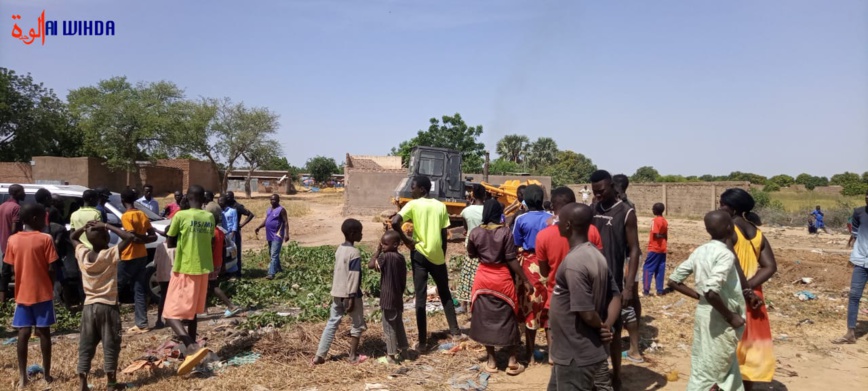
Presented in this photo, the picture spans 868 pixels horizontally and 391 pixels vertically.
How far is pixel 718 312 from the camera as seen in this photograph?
3955 millimetres

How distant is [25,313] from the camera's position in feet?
15.9

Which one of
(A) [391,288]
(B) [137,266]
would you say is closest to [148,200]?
(B) [137,266]

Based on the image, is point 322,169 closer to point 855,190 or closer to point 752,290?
point 855,190

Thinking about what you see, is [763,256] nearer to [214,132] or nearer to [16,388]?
[16,388]

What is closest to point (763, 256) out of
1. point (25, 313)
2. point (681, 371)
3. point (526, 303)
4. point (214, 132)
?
point (681, 371)

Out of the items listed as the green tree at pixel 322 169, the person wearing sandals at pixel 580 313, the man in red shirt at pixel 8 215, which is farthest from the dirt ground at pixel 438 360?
the green tree at pixel 322 169

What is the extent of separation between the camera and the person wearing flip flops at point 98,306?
464 cm

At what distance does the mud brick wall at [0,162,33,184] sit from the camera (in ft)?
104

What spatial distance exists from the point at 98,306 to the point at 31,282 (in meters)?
0.75

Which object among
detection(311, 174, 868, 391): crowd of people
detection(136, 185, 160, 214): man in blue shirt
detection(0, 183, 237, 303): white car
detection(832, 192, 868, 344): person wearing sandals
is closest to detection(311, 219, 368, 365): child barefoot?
detection(311, 174, 868, 391): crowd of people

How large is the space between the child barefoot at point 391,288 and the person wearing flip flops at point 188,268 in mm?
1740

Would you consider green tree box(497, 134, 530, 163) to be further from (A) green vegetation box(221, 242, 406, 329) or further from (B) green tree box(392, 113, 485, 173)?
(A) green vegetation box(221, 242, 406, 329)

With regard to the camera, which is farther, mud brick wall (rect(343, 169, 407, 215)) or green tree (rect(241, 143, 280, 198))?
green tree (rect(241, 143, 280, 198))

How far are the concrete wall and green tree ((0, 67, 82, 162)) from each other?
130ft
